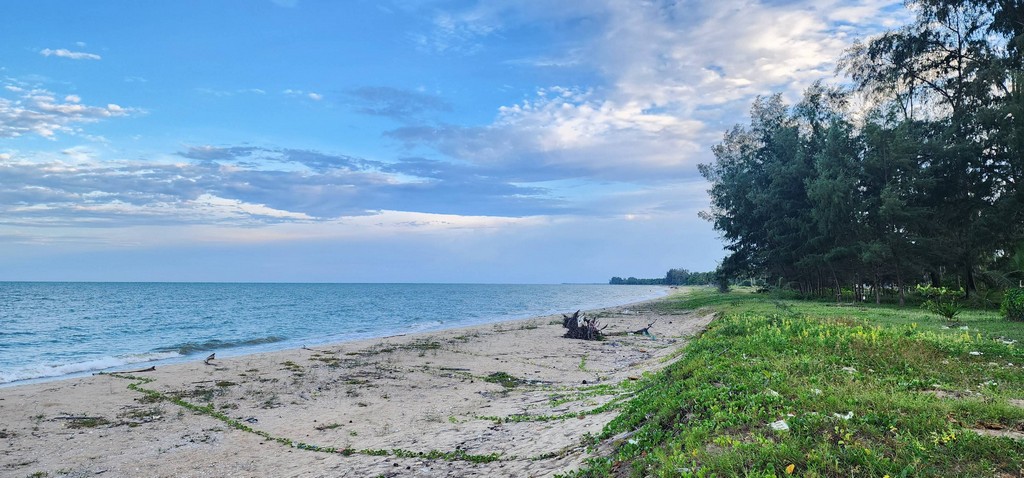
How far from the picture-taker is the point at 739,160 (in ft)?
201

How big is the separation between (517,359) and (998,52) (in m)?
38.7

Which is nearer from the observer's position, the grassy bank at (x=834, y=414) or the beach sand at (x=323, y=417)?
the grassy bank at (x=834, y=414)

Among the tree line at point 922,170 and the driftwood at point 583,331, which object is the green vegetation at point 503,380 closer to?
the driftwood at point 583,331

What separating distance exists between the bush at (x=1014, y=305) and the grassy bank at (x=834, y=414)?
10655mm

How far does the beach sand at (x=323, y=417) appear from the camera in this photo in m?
9.84

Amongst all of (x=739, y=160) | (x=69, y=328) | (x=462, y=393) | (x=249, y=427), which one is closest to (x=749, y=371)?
(x=462, y=393)

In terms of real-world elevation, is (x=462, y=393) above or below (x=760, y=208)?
below

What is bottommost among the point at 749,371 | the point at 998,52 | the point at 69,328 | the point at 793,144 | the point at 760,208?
the point at 69,328

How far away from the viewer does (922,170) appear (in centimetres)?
3466

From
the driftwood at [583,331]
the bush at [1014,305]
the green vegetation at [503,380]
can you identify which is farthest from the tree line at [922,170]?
the green vegetation at [503,380]

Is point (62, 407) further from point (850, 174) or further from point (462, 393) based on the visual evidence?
point (850, 174)

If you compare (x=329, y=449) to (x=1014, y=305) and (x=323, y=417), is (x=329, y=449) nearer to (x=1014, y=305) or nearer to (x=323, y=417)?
(x=323, y=417)

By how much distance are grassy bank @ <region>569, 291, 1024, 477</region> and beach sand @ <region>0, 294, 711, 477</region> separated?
56.6 inches

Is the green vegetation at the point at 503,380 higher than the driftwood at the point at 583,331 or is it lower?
lower
